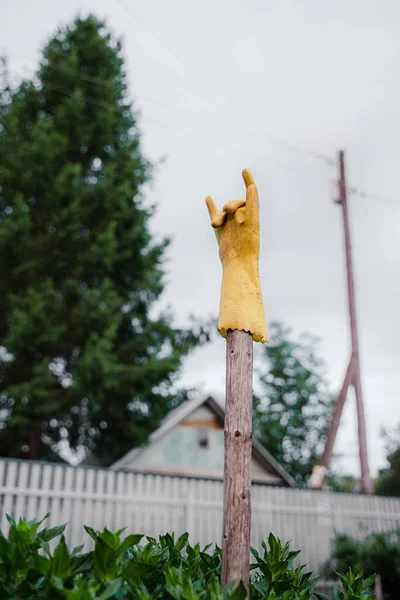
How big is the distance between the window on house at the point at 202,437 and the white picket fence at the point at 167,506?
7.49 m

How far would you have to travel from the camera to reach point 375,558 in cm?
845

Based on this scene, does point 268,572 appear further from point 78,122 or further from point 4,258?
point 78,122

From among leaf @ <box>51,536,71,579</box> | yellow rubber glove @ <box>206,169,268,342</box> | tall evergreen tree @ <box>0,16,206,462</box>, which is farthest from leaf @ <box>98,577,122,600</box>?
tall evergreen tree @ <box>0,16,206,462</box>

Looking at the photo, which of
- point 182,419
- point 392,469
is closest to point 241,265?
point 182,419

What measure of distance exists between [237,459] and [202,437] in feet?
47.0

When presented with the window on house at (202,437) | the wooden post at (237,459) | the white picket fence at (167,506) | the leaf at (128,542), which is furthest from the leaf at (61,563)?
the window on house at (202,437)

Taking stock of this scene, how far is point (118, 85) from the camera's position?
1636cm

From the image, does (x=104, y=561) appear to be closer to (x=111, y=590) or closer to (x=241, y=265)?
(x=111, y=590)

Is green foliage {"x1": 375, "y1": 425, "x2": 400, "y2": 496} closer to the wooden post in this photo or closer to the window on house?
the window on house

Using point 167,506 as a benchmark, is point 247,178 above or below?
above

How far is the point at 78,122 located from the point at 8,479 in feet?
34.2

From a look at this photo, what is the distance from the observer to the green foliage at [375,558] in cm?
840

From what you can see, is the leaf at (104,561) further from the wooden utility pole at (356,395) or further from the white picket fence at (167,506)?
the wooden utility pole at (356,395)

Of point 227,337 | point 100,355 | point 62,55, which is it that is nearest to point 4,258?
point 100,355
